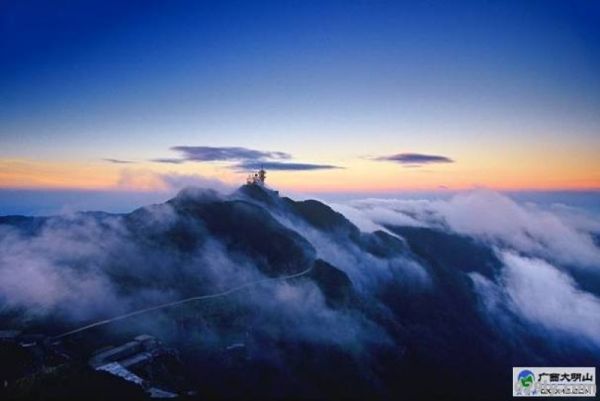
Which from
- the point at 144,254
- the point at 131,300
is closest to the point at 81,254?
the point at 144,254

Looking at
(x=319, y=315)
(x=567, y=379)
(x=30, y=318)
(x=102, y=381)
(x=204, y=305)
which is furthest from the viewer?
(x=319, y=315)

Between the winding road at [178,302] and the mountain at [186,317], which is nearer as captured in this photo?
the mountain at [186,317]

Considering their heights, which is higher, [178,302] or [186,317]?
[178,302]

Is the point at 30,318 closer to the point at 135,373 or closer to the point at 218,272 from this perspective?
the point at 135,373

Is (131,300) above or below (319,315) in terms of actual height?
above

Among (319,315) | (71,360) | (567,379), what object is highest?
(567,379)

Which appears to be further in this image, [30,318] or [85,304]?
[85,304]

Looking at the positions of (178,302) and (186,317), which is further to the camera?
(178,302)

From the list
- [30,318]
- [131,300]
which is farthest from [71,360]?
[131,300]

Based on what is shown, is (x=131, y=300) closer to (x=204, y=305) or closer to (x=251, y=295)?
(x=204, y=305)

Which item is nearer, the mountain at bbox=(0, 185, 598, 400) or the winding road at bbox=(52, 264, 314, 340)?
the mountain at bbox=(0, 185, 598, 400)

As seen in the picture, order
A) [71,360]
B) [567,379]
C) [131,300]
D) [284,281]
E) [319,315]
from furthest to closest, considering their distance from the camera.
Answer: [319,315] → [284,281] → [131,300] → [71,360] → [567,379]
